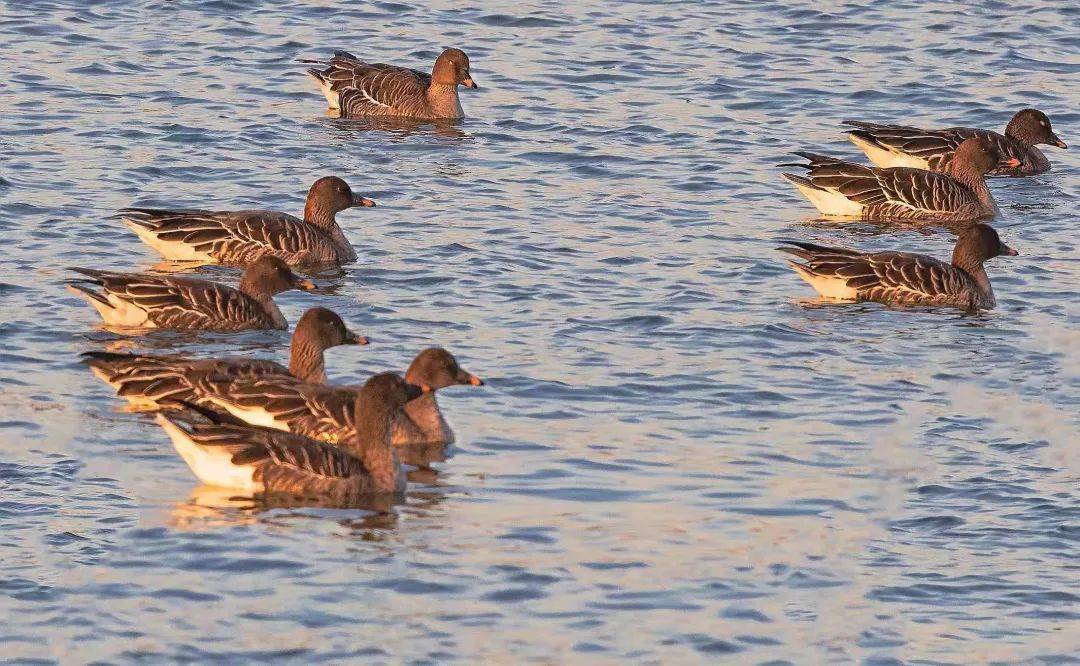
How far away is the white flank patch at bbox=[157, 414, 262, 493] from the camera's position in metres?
14.0

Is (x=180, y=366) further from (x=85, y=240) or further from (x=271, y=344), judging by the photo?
(x=85, y=240)

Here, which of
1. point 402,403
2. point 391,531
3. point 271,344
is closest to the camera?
point 391,531

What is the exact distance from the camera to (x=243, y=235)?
68.8 ft

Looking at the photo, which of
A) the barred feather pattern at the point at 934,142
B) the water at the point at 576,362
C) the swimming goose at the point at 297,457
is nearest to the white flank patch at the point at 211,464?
the swimming goose at the point at 297,457

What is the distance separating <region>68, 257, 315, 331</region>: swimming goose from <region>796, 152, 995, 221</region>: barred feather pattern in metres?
8.09

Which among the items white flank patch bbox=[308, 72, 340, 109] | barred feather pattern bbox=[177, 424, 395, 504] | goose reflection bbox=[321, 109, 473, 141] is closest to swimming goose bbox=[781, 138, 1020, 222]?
goose reflection bbox=[321, 109, 473, 141]

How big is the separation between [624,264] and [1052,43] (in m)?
13.9

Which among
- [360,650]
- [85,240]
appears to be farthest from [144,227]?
[360,650]

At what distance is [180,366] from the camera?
16.0 meters

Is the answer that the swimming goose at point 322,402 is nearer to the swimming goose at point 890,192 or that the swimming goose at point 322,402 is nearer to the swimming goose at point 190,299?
the swimming goose at point 190,299

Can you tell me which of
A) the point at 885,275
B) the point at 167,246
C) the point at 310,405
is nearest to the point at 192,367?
the point at 310,405

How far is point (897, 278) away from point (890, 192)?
4.44m

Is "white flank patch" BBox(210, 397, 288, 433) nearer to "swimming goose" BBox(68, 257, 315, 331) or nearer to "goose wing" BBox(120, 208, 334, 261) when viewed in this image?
"swimming goose" BBox(68, 257, 315, 331)

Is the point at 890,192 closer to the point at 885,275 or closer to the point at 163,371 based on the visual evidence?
the point at 885,275
